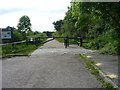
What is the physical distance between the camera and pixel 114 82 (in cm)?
967

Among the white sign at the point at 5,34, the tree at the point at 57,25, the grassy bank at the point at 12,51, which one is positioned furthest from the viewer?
the tree at the point at 57,25

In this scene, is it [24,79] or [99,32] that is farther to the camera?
[99,32]

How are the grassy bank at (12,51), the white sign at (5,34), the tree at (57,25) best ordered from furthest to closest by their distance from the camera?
1. the tree at (57,25)
2. the white sign at (5,34)
3. the grassy bank at (12,51)

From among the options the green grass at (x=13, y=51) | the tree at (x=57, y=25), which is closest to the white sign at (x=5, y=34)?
the green grass at (x=13, y=51)

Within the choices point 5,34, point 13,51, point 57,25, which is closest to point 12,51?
point 13,51

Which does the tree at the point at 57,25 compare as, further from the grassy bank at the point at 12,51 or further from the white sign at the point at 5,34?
the grassy bank at the point at 12,51

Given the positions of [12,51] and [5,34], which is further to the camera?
[5,34]

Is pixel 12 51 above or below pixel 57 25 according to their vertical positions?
below

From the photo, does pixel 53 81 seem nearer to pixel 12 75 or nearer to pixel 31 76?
pixel 31 76

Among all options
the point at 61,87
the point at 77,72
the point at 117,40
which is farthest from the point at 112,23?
the point at 61,87

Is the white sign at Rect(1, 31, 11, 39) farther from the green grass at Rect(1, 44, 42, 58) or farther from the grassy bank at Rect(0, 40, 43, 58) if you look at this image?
the green grass at Rect(1, 44, 42, 58)

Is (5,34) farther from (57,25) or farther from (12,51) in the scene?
(57,25)

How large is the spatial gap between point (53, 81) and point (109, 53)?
10.3 m

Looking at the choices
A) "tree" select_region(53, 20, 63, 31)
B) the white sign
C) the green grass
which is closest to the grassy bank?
the green grass
